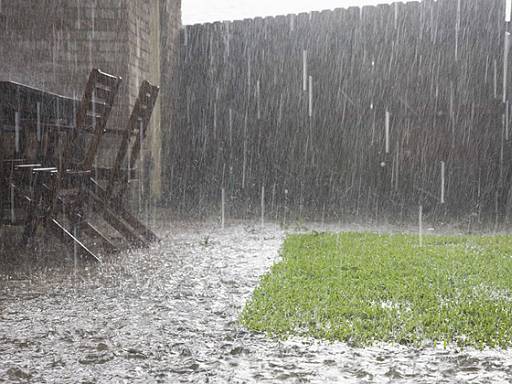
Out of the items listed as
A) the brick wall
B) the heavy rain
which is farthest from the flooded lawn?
the brick wall

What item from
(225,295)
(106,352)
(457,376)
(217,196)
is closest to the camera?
(457,376)

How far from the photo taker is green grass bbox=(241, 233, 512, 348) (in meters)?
2.38

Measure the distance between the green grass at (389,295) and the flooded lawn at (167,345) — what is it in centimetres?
14

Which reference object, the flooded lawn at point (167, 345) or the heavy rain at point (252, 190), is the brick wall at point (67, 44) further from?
the flooded lawn at point (167, 345)

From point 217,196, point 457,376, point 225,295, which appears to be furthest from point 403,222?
point 457,376

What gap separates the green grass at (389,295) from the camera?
238cm

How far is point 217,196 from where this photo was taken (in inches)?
348

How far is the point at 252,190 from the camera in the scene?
879cm

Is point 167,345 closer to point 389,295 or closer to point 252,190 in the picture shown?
point 389,295

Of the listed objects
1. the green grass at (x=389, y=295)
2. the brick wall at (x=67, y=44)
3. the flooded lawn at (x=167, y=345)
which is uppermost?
the brick wall at (x=67, y=44)

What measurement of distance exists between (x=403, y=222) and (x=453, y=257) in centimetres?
244

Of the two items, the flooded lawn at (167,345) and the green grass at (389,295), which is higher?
the green grass at (389,295)

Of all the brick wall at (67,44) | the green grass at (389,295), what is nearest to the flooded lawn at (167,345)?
the green grass at (389,295)

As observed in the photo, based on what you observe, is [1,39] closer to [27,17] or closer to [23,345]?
[27,17]
